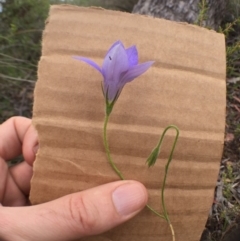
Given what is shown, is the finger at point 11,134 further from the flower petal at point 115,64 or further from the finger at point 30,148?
the flower petal at point 115,64

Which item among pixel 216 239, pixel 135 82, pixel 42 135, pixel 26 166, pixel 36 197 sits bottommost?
pixel 216 239

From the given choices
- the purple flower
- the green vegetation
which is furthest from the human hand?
the green vegetation

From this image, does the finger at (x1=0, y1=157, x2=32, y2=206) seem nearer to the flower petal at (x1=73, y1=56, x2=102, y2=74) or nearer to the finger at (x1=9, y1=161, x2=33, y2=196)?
the finger at (x1=9, y1=161, x2=33, y2=196)

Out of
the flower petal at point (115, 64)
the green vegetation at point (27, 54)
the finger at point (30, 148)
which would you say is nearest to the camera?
the flower petal at point (115, 64)

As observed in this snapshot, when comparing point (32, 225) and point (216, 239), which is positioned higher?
point (32, 225)

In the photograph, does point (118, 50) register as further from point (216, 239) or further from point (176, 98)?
point (216, 239)

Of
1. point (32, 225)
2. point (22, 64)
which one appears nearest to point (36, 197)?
point (32, 225)

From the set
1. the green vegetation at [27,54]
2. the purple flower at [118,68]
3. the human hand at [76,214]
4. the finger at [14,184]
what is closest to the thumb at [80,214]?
the human hand at [76,214]
